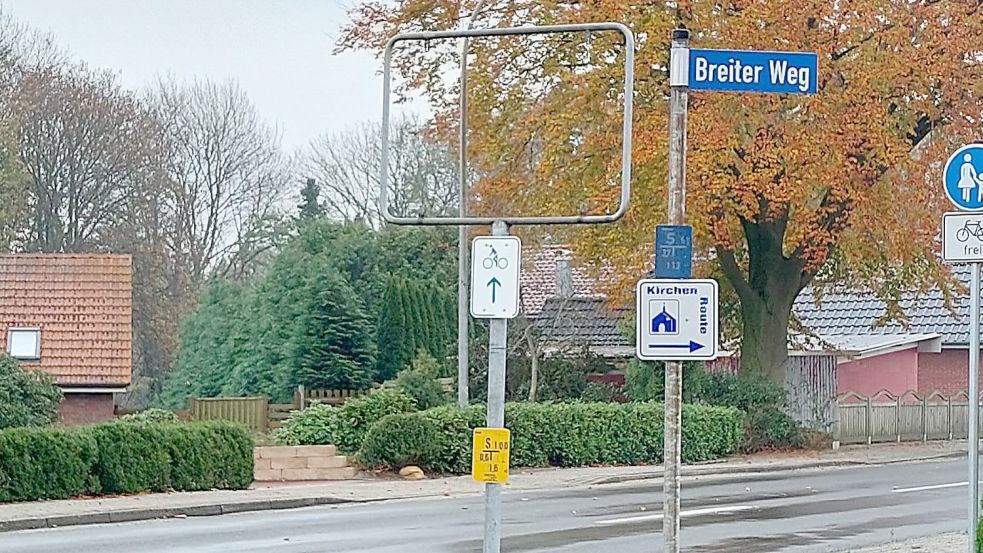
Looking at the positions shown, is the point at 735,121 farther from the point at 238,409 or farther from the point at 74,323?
the point at 74,323

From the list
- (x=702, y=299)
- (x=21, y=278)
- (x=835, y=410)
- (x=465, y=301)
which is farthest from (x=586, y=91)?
(x=702, y=299)

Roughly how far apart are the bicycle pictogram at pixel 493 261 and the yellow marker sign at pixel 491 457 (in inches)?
35.2

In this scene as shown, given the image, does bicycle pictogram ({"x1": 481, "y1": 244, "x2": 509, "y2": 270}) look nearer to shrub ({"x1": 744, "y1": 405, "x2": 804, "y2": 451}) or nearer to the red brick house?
shrub ({"x1": 744, "y1": 405, "x2": 804, "y2": 451})

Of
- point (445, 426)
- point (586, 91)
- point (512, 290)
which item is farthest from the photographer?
point (586, 91)

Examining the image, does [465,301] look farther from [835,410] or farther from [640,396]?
[835,410]

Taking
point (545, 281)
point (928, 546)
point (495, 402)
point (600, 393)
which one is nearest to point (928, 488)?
point (928, 546)

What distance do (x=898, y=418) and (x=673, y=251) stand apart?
30.8 m

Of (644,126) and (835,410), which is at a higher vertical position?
(644,126)

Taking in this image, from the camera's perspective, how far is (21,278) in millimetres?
37250

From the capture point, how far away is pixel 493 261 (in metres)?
9.05

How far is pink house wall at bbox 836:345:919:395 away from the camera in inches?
1690

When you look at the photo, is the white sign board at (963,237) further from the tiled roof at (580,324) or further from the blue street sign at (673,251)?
the tiled roof at (580,324)

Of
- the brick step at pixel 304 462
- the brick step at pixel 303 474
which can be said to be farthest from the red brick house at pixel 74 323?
the brick step at pixel 303 474

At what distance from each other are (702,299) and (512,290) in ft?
3.92
